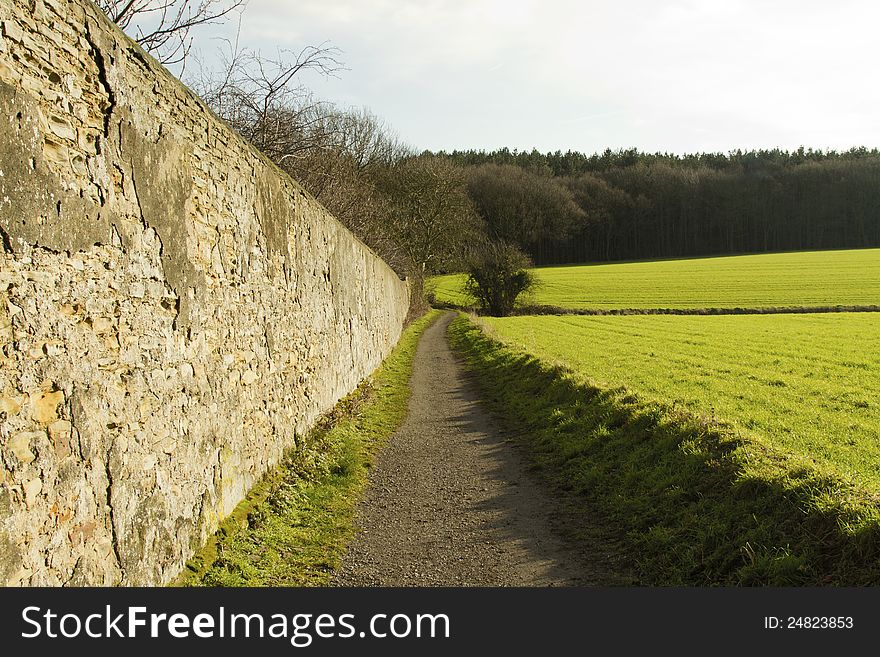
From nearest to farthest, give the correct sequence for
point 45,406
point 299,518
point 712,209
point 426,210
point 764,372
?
1. point 45,406
2. point 299,518
3. point 764,372
4. point 426,210
5. point 712,209

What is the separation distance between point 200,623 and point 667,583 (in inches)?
127

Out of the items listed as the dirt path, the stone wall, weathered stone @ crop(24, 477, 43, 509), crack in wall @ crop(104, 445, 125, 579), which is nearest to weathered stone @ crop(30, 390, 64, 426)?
the stone wall

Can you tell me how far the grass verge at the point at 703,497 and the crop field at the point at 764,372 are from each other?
2.60 feet

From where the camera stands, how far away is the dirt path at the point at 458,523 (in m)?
4.91

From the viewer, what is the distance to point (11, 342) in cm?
287

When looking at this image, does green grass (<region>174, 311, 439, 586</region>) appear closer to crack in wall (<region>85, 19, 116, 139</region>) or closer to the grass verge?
Answer: the grass verge

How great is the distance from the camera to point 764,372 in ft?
42.7

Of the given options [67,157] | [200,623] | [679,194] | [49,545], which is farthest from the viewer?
[679,194]

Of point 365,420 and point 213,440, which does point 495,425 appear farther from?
point 213,440

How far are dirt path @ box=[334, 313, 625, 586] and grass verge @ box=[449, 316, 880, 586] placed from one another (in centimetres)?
47

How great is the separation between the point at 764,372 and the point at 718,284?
122 ft

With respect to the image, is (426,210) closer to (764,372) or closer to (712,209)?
(764,372)

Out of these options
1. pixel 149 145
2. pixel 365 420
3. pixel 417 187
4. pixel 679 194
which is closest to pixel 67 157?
pixel 149 145

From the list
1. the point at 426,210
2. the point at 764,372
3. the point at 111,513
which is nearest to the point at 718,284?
the point at 426,210
